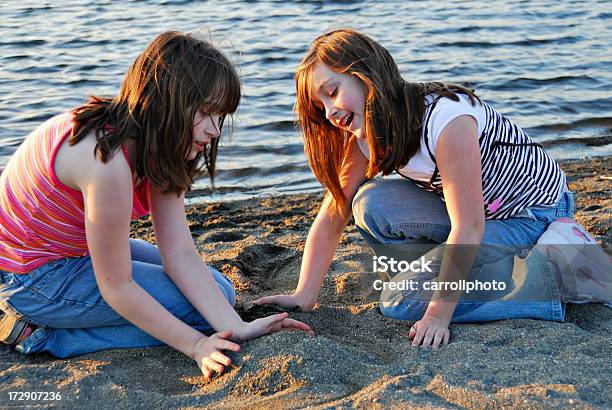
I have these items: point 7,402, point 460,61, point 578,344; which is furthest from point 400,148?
point 460,61

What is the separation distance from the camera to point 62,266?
3014 millimetres

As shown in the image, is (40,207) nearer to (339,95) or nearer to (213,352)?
(213,352)

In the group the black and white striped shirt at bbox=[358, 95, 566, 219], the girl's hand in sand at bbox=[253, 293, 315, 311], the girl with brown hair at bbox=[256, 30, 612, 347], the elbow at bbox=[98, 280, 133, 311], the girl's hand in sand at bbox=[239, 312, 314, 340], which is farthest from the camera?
the girl's hand in sand at bbox=[253, 293, 315, 311]

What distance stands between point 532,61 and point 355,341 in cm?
635

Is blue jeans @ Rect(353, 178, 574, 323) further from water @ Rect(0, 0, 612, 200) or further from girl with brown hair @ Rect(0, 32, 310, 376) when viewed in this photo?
water @ Rect(0, 0, 612, 200)

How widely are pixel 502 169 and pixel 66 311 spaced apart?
1.82m

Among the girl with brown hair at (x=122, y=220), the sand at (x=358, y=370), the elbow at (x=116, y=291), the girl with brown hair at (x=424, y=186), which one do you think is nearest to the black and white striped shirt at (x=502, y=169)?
the girl with brown hair at (x=424, y=186)

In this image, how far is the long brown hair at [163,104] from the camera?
2.72 metres

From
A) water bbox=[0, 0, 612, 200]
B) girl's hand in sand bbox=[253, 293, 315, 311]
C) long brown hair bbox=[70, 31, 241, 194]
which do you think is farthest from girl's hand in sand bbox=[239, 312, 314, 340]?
water bbox=[0, 0, 612, 200]

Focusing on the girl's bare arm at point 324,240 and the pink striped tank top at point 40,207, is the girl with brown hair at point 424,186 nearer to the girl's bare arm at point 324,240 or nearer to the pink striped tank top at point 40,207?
the girl's bare arm at point 324,240

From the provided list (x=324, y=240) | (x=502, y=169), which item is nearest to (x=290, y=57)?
(x=324, y=240)

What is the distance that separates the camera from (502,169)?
3.34m

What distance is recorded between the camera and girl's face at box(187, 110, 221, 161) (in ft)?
9.16

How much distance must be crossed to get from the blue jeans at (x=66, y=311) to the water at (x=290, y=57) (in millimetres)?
2427
